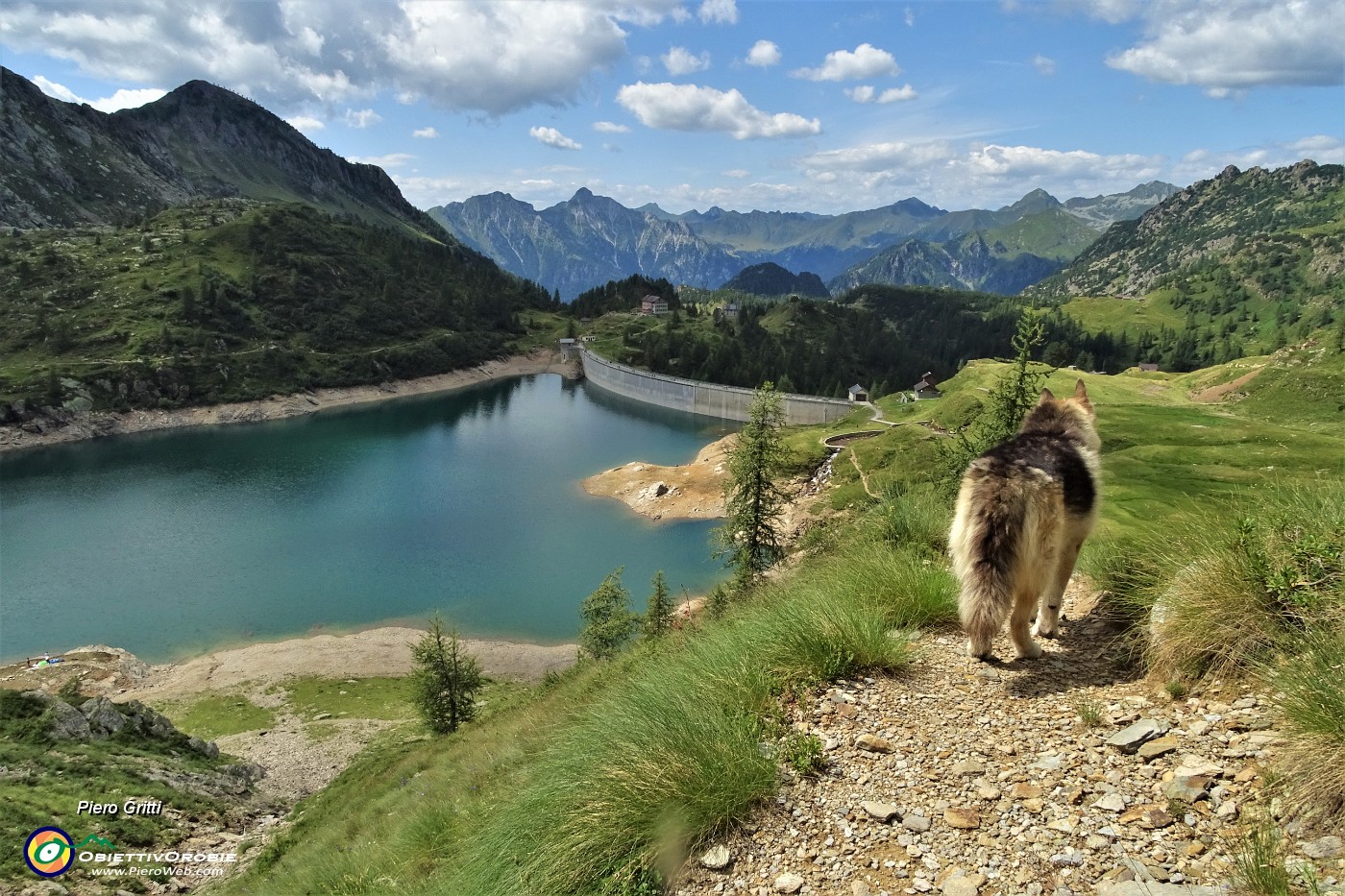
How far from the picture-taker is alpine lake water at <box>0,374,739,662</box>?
42500 millimetres

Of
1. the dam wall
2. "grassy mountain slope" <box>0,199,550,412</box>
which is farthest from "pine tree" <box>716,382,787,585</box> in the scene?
"grassy mountain slope" <box>0,199,550,412</box>

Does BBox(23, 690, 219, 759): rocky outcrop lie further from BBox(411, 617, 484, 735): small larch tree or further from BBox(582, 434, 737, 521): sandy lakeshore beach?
BBox(582, 434, 737, 521): sandy lakeshore beach

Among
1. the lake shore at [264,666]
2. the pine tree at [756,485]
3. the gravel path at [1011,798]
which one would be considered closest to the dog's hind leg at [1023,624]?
the gravel path at [1011,798]

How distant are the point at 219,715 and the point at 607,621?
18106 mm

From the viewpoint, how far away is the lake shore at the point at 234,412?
82.6 m

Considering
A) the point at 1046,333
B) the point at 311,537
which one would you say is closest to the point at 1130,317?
the point at 1046,333

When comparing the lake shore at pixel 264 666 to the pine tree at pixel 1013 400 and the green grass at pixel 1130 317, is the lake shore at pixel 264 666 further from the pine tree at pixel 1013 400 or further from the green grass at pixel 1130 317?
the green grass at pixel 1130 317

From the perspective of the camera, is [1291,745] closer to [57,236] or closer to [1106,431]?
[1106,431]

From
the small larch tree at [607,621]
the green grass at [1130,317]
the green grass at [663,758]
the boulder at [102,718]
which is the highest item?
the green grass at [1130,317]

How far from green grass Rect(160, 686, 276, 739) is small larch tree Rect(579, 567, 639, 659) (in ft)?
48.1

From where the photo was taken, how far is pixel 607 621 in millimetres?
31109

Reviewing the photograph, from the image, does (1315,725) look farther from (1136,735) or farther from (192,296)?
(192,296)

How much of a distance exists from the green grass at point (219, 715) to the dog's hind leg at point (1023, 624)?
33851 millimetres

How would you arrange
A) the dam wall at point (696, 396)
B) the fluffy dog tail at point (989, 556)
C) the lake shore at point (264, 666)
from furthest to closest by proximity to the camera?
the dam wall at point (696, 396) < the lake shore at point (264, 666) < the fluffy dog tail at point (989, 556)
